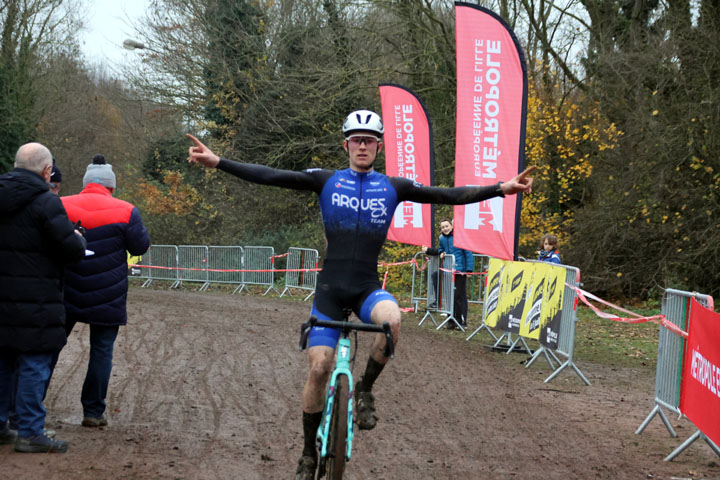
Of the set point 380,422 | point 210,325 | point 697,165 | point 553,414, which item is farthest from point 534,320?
point 697,165

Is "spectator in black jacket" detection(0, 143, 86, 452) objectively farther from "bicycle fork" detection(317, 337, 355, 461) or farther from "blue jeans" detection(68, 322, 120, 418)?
"bicycle fork" detection(317, 337, 355, 461)

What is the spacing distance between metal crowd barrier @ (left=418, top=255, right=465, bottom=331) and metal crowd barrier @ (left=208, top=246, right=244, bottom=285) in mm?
10448

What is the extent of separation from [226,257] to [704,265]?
49.0ft

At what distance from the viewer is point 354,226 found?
18.5ft

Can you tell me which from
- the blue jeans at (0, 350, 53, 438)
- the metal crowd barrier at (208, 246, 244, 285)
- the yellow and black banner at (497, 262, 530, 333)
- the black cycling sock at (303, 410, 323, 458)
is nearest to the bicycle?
the black cycling sock at (303, 410, 323, 458)

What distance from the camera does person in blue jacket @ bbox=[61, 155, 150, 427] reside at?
7.13 m

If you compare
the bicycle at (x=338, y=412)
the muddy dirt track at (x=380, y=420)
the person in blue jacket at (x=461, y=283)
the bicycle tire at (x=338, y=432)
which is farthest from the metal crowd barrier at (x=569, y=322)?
the bicycle tire at (x=338, y=432)

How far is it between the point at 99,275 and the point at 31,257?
0.90 metres

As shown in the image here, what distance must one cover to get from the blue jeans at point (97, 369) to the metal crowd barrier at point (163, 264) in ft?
72.7

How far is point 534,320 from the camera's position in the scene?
486 inches

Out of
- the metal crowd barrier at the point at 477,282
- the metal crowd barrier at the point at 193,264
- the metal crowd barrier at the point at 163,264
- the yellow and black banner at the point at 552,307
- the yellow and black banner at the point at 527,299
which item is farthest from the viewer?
the metal crowd barrier at the point at 163,264

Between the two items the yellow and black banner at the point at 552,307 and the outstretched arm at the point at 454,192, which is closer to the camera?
the outstretched arm at the point at 454,192

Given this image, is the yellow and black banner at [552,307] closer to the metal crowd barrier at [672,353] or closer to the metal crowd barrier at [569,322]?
the metal crowd barrier at [569,322]

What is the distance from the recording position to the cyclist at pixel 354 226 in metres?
5.32
